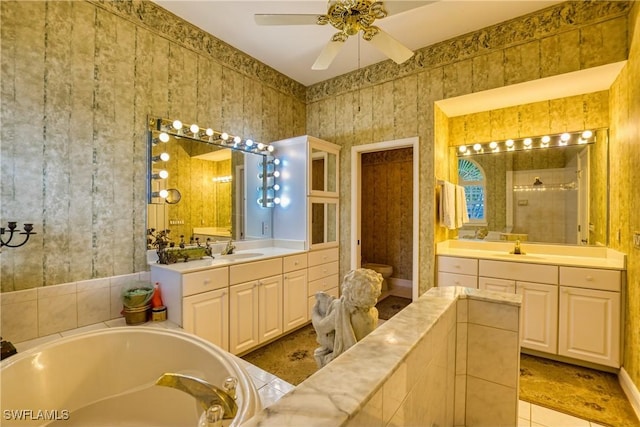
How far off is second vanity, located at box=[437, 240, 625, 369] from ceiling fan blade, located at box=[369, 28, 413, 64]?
191 cm

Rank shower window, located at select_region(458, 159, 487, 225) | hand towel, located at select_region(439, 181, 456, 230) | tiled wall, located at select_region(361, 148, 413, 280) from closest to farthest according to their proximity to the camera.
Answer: hand towel, located at select_region(439, 181, 456, 230) → shower window, located at select_region(458, 159, 487, 225) → tiled wall, located at select_region(361, 148, 413, 280)

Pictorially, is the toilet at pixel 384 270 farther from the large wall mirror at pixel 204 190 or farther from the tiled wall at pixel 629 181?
the tiled wall at pixel 629 181

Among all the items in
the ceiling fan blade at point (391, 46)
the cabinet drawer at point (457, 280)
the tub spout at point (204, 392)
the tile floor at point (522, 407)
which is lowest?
the tile floor at point (522, 407)

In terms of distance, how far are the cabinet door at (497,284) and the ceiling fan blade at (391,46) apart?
6.86ft

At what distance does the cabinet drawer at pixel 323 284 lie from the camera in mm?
3166

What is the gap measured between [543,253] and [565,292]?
65cm

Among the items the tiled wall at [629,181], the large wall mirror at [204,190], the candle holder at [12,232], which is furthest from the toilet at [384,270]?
the candle holder at [12,232]

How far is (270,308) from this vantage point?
8.74 ft

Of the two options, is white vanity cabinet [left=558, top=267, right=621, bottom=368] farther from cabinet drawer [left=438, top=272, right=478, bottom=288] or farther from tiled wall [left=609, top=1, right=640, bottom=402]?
cabinet drawer [left=438, top=272, right=478, bottom=288]

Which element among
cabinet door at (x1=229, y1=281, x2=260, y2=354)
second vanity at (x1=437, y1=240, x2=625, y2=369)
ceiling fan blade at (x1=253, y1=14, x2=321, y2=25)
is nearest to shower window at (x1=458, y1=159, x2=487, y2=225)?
second vanity at (x1=437, y1=240, x2=625, y2=369)

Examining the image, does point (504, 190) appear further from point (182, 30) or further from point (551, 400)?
point (182, 30)

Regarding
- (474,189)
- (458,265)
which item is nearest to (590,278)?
(458,265)

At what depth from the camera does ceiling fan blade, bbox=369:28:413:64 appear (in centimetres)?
190

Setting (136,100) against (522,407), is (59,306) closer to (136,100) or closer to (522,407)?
(136,100)
